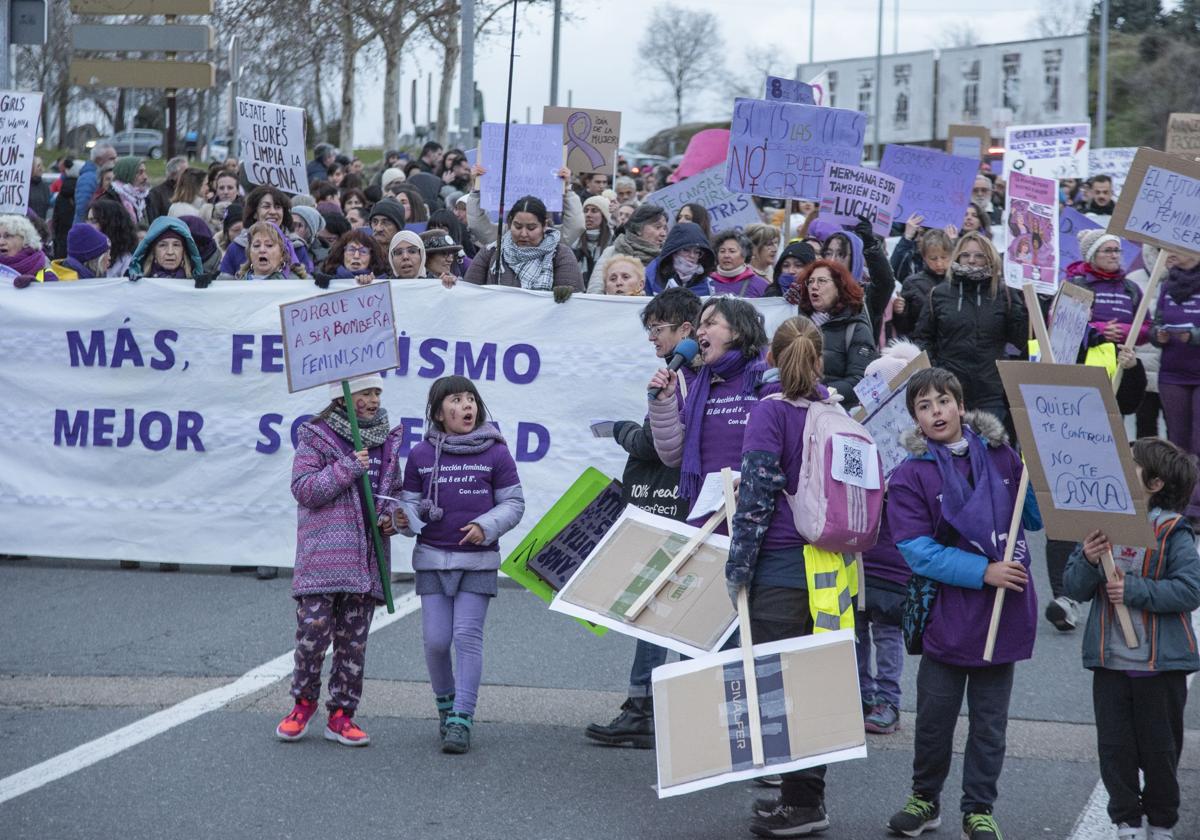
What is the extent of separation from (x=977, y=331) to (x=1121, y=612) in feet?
15.7

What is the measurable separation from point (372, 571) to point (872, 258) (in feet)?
15.0

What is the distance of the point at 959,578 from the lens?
5.20 meters

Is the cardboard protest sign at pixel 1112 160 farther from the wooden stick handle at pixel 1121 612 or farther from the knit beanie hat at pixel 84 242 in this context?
the wooden stick handle at pixel 1121 612

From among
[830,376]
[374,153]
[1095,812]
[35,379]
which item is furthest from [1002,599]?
[374,153]

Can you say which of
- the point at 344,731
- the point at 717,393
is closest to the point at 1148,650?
the point at 717,393

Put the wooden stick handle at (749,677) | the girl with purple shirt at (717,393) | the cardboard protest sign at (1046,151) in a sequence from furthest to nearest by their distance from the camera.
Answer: the cardboard protest sign at (1046,151) < the girl with purple shirt at (717,393) < the wooden stick handle at (749,677)

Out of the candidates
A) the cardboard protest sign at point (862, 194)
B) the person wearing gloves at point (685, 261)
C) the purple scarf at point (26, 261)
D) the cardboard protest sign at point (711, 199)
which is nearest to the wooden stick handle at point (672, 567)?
the person wearing gloves at point (685, 261)

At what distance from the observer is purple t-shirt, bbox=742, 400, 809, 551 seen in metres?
5.33

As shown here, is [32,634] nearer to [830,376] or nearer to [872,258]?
[830,376]

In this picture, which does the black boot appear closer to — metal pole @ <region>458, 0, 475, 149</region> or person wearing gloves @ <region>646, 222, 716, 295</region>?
person wearing gloves @ <region>646, 222, 716, 295</region>

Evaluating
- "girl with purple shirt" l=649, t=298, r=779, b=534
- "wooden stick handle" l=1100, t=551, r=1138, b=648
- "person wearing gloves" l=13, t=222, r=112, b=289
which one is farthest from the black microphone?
"person wearing gloves" l=13, t=222, r=112, b=289

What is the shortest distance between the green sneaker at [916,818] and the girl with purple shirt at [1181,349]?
5410 millimetres

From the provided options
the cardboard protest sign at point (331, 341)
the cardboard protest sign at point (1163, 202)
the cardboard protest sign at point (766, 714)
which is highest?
the cardboard protest sign at point (1163, 202)

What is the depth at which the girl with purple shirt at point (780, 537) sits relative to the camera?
5312mm
